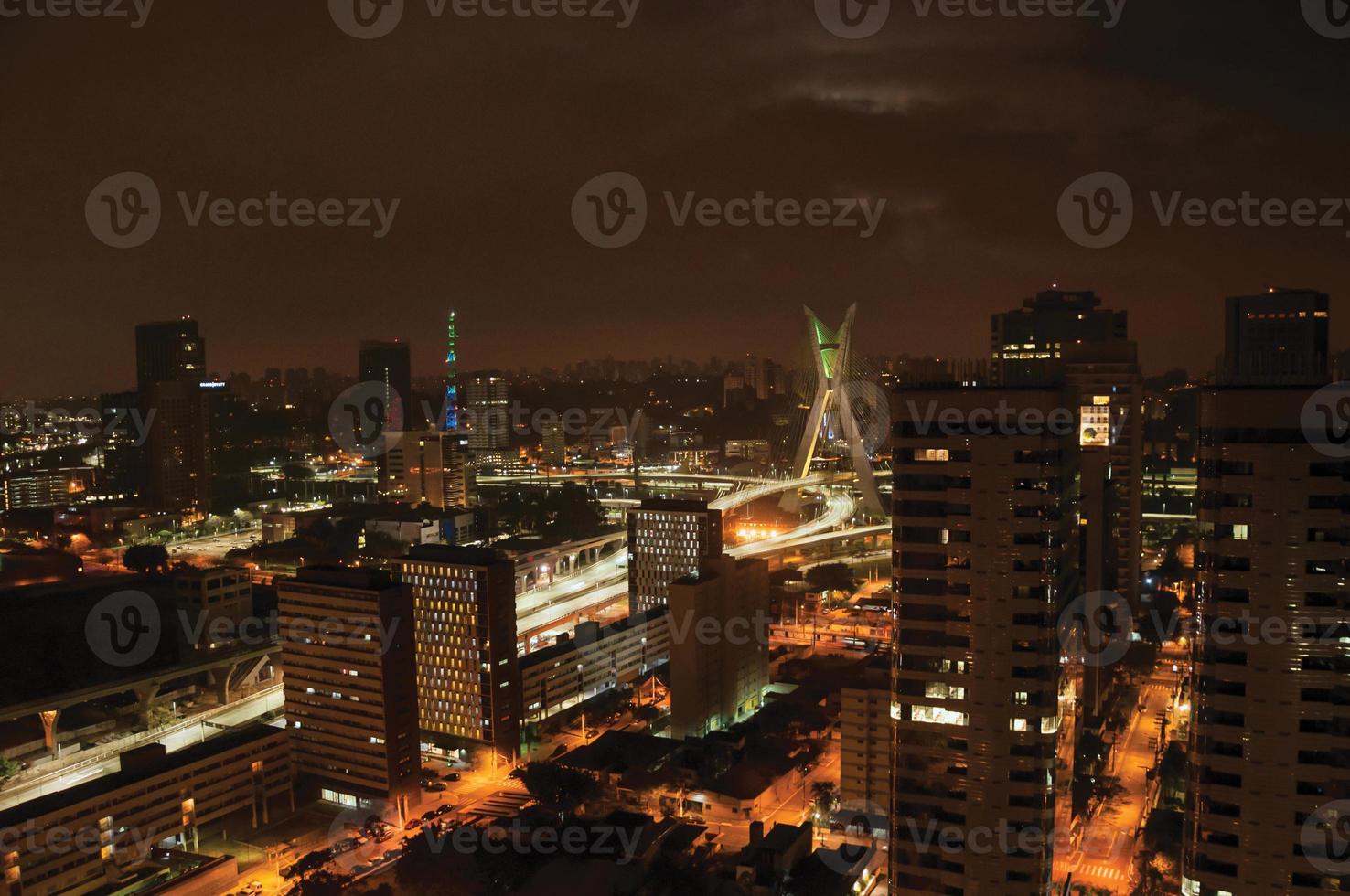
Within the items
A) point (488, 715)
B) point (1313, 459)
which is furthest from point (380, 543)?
point (1313, 459)

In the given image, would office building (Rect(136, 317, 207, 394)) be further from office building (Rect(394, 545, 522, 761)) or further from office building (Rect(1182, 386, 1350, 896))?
office building (Rect(1182, 386, 1350, 896))

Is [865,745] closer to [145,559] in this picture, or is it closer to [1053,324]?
[1053,324]

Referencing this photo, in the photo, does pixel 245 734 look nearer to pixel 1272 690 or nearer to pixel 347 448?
pixel 1272 690

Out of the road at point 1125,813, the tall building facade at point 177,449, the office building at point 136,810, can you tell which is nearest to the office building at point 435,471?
the tall building facade at point 177,449

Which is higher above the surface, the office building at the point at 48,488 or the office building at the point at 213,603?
the office building at the point at 48,488

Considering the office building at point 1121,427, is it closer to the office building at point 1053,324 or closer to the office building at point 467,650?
the office building at point 1053,324

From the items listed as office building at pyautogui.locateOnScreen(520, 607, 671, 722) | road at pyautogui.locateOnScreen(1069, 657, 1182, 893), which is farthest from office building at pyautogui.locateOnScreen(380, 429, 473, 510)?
road at pyautogui.locateOnScreen(1069, 657, 1182, 893)
